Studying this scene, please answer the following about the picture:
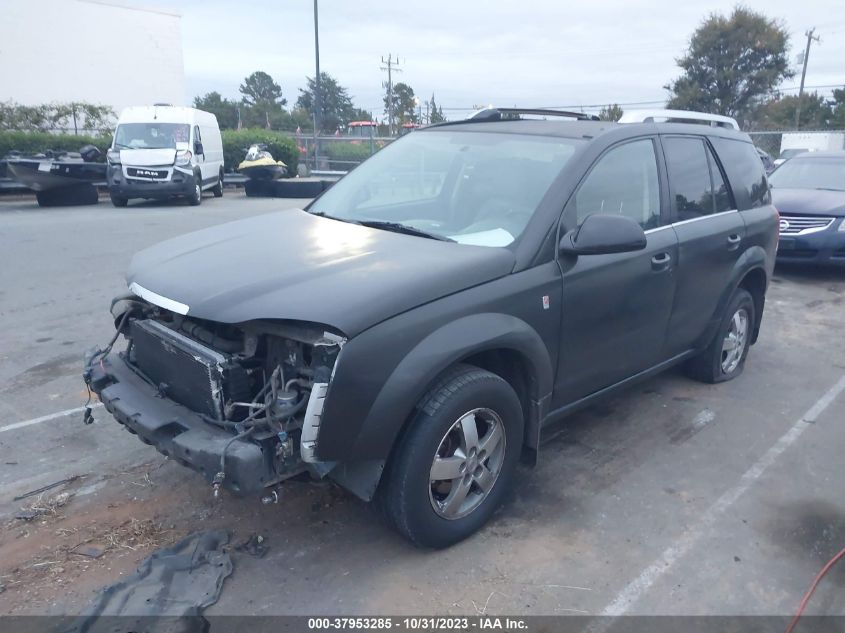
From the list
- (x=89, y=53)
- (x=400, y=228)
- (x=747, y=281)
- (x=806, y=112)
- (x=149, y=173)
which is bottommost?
(x=747, y=281)

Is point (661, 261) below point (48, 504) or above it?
above

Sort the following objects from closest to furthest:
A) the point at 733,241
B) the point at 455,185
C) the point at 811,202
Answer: the point at 455,185 → the point at 733,241 → the point at 811,202

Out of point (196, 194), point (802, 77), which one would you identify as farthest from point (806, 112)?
point (196, 194)

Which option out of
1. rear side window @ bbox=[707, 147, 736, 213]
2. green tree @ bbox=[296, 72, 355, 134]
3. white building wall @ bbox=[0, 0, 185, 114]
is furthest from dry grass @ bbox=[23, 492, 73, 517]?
green tree @ bbox=[296, 72, 355, 134]

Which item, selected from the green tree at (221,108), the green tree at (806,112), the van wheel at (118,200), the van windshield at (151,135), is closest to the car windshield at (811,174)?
the van windshield at (151,135)

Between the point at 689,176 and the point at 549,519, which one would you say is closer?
the point at 549,519

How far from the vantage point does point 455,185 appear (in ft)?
13.2

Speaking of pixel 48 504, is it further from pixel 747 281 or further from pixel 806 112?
pixel 806 112

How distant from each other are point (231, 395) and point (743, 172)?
4.11 metres

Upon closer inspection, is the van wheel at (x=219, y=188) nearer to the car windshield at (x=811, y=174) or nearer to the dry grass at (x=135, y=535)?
the car windshield at (x=811, y=174)

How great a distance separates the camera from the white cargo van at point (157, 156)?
16.3m

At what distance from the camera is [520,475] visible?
156 inches

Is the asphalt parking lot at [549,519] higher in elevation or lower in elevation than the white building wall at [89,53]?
lower

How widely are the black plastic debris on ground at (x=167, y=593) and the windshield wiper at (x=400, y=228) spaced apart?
1.77 m
